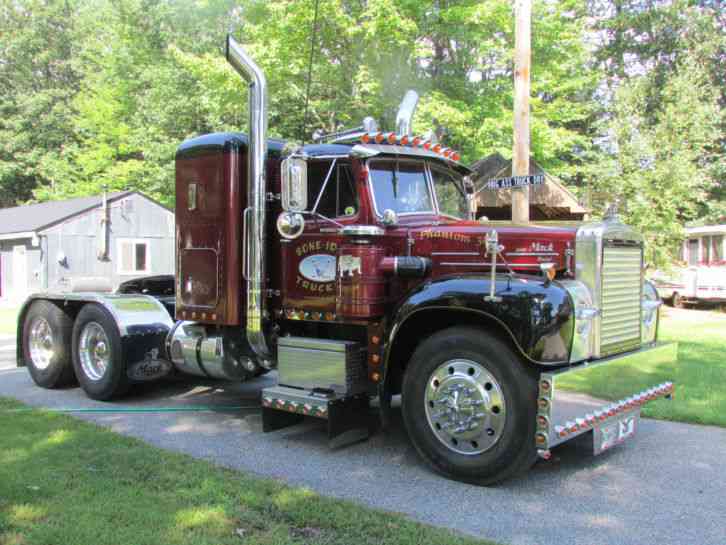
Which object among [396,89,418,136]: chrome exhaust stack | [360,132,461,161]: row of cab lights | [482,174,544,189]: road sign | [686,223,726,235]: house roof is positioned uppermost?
[396,89,418,136]: chrome exhaust stack

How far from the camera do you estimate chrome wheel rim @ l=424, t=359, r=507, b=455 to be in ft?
14.9

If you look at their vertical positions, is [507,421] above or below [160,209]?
below

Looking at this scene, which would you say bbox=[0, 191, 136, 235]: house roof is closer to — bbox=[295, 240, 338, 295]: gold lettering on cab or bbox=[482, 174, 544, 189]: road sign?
bbox=[482, 174, 544, 189]: road sign

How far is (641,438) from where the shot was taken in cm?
594

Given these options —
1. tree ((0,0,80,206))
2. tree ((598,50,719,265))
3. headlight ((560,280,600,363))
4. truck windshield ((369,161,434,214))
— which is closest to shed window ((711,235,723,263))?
tree ((598,50,719,265))

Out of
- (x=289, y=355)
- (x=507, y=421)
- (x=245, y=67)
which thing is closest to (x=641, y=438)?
(x=507, y=421)

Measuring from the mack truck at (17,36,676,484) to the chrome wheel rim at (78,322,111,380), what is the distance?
0.04m

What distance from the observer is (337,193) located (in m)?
5.75

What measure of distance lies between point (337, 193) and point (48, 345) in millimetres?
4657

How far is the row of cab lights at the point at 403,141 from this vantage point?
5.75 m

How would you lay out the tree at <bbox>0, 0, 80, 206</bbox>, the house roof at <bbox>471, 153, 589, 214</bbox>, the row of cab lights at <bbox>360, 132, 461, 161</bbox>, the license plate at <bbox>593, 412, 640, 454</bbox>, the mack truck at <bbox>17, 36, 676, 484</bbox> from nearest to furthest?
the mack truck at <bbox>17, 36, 676, 484</bbox> → the license plate at <bbox>593, 412, 640, 454</bbox> → the row of cab lights at <bbox>360, 132, 461, 161</bbox> → the house roof at <bbox>471, 153, 589, 214</bbox> → the tree at <bbox>0, 0, 80, 206</bbox>

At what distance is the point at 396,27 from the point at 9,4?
36.5m

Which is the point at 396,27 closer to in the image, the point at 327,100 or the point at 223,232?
the point at 327,100

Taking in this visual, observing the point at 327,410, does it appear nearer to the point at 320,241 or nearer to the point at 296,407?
the point at 296,407
